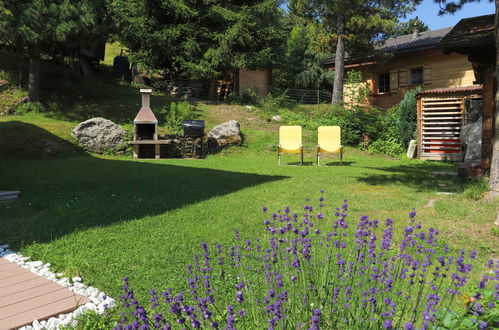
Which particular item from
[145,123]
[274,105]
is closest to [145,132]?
[145,123]

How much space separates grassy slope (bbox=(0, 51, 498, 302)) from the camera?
3.26m

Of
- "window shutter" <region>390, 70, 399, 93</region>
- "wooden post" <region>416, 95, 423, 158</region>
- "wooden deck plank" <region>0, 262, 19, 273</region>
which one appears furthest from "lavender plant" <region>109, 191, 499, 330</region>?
"window shutter" <region>390, 70, 399, 93</region>

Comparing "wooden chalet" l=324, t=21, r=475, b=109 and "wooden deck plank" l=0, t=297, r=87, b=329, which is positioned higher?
"wooden chalet" l=324, t=21, r=475, b=109

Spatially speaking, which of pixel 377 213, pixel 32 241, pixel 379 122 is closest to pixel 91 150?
pixel 32 241

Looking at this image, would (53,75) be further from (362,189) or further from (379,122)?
(362,189)

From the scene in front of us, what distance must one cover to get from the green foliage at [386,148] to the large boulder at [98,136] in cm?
811

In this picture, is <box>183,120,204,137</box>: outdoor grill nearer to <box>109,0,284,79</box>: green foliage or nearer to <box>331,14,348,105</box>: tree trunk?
<box>109,0,284,79</box>: green foliage

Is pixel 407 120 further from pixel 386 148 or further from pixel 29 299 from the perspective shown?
pixel 29 299

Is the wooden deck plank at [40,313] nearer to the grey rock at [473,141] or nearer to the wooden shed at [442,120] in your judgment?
the grey rock at [473,141]

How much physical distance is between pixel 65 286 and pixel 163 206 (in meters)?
2.26

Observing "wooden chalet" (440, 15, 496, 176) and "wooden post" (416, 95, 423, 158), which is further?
"wooden post" (416, 95, 423, 158)

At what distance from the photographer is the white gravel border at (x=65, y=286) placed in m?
2.21

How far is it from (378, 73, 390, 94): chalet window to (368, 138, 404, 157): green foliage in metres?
7.42

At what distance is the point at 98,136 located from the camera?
1116cm
